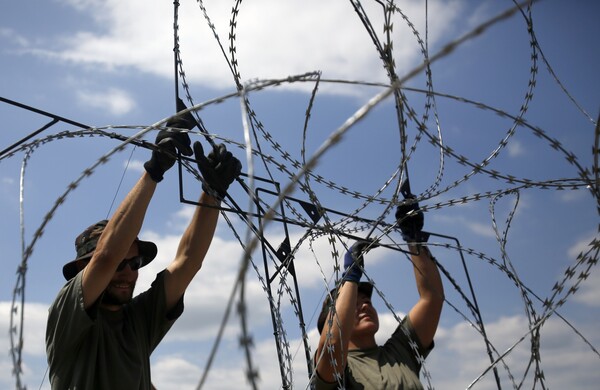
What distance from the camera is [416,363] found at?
4.92 meters

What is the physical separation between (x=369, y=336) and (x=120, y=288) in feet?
→ 6.13

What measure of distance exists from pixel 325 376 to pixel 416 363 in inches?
30.2

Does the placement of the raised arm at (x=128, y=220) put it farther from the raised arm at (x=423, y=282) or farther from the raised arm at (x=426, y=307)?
the raised arm at (x=426, y=307)

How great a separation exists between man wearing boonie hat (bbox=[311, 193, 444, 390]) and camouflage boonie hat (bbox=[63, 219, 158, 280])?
108 centimetres

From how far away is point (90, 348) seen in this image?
3561 millimetres

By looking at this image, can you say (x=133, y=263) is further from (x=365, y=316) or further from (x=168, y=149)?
(x=365, y=316)

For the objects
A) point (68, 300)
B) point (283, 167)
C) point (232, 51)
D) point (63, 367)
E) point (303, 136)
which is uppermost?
point (232, 51)

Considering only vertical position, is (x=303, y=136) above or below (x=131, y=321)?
above

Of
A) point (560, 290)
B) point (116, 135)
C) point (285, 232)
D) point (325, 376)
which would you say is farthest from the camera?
point (285, 232)

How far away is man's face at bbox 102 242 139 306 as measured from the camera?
149 inches

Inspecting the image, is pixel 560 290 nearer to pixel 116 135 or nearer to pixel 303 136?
pixel 303 136

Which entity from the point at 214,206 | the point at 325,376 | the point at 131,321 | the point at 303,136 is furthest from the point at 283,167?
the point at 325,376

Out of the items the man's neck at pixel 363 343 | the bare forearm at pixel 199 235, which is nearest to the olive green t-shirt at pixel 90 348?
the bare forearm at pixel 199 235

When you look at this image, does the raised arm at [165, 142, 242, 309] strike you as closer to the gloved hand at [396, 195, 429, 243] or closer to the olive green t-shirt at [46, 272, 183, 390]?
the olive green t-shirt at [46, 272, 183, 390]
